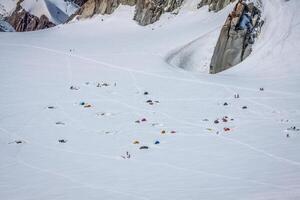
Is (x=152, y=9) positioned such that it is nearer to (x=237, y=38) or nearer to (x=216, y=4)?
(x=216, y=4)

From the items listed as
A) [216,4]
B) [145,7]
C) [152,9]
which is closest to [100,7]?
[145,7]

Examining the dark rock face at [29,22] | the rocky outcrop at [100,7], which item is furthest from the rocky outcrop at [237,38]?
the dark rock face at [29,22]

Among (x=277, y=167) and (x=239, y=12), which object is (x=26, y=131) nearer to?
(x=277, y=167)

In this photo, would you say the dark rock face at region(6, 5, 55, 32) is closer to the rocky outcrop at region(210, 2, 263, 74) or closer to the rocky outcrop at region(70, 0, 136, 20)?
the rocky outcrop at region(70, 0, 136, 20)

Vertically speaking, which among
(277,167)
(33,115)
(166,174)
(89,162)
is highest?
(277,167)

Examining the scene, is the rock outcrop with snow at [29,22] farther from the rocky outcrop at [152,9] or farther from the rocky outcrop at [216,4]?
the rocky outcrop at [216,4]

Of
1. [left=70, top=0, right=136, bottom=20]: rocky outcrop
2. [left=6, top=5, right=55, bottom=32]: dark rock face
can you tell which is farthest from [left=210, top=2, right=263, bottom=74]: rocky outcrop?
[left=6, top=5, right=55, bottom=32]: dark rock face

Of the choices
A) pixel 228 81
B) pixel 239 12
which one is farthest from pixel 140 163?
pixel 239 12

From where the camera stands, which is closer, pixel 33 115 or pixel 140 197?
pixel 140 197
